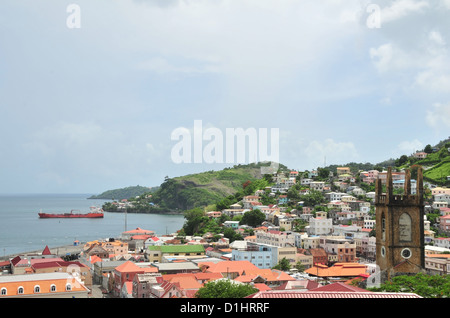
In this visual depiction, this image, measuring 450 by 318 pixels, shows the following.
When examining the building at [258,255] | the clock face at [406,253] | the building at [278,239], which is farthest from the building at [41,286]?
the building at [278,239]

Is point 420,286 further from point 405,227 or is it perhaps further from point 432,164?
point 432,164

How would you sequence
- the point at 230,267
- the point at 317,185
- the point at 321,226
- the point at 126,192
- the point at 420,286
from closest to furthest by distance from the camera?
the point at 420,286
the point at 230,267
the point at 321,226
the point at 317,185
the point at 126,192

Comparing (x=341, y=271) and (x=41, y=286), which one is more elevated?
(x=41, y=286)

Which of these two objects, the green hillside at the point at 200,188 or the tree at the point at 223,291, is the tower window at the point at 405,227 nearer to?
the tree at the point at 223,291

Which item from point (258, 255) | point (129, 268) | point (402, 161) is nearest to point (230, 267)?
point (258, 255)
